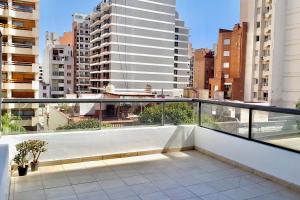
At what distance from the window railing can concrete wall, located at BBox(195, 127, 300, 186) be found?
92 millimetres

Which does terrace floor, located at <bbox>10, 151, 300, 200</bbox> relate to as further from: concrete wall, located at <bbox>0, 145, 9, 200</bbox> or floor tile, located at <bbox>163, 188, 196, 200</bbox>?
concrete wall, located at <bbox>0, 145, 9, 200</bbox>

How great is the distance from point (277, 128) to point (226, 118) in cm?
96

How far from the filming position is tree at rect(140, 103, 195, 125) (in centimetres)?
480

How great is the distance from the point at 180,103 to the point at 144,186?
2069 mm

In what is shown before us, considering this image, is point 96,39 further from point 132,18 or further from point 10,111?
point 10,111

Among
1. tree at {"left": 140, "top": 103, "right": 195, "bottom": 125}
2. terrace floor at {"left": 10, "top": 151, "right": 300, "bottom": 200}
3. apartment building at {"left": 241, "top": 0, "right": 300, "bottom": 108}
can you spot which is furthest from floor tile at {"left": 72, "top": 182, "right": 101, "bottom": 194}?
apartment building at {"left": 241, "top": 0, "right": 300, "bottom": 108}

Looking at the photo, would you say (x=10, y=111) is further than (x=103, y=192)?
Yes

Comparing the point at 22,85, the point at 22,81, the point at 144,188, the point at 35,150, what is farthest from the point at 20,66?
the point at 144,188

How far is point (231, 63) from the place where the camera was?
3428cm

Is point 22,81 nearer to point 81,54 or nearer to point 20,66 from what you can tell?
point 20,66

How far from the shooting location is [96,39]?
176 feet

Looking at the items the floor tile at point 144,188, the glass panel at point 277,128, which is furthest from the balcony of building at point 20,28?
the glass panel at point 277,128

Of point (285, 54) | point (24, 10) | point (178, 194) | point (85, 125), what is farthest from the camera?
point (24, 10)

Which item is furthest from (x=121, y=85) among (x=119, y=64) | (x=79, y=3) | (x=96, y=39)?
(x=79, y=3)
